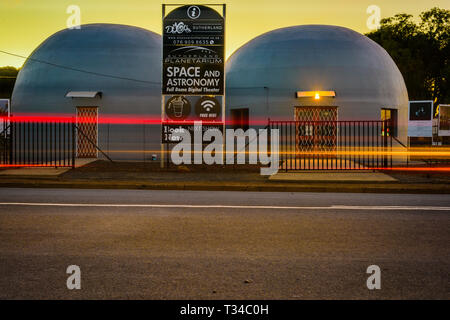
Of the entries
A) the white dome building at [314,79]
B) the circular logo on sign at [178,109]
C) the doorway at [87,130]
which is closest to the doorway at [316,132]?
the white dome building at [314,79]

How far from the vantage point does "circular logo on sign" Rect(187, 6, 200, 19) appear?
707 inches

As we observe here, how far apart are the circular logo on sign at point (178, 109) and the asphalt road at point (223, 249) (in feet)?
33.6

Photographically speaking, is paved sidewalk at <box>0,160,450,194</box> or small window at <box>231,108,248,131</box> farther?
small window at <box>231,108,248,131</box>

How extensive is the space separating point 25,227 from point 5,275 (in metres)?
2.55

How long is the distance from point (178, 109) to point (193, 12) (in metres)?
4.02

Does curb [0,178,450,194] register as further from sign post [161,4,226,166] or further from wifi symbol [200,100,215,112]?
wifi symbol [200,100,215,112]

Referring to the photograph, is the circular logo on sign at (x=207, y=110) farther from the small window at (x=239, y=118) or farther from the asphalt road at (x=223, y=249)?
the asphalt road at (x=223, y=249)

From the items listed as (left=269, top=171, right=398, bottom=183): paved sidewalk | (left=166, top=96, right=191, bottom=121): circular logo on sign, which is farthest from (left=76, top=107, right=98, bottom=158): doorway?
(left=269, top=171, right=398, bottom=183): paved sidewalk

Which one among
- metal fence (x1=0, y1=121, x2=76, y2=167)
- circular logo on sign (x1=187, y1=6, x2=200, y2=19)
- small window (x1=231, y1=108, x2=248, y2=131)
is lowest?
metal fence (x1=0, y1=121, x2=76, y2=167)

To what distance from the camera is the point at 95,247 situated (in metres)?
6.14

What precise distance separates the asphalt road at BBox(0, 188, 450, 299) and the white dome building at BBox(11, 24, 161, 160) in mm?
14515

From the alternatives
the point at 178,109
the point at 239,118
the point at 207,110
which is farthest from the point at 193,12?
the point at 239,118

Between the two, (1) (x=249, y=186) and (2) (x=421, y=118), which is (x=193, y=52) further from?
(2) (x=421, y=118)
